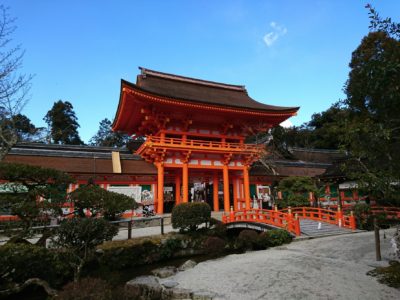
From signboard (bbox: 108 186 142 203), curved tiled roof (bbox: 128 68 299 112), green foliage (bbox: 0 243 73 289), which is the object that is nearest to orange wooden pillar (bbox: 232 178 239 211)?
curved tiled roof (bbox: 128 68 299 112)

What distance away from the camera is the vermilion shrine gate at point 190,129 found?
1595 cm

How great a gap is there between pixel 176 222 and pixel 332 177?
10.1 m

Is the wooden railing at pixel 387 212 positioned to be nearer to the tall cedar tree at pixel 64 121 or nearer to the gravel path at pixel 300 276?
the gravel path at pixel 300 276

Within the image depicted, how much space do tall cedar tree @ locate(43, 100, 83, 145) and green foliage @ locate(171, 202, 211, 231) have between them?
39204 mm

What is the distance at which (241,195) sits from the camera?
770 inches

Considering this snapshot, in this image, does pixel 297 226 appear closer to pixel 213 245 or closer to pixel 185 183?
pixel 213 245

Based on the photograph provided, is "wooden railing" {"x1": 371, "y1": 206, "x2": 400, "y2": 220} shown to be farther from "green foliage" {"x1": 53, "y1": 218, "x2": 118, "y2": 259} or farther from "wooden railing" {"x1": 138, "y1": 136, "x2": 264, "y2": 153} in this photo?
"green foliage" {"x1": 53, "y1": 218, "x2": 118, "y2": 259}

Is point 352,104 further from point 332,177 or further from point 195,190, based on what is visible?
point 195,190

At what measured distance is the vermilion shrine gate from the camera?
15953 millimetres

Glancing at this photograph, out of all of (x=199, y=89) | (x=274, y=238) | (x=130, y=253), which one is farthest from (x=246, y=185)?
(x=130, y=253)

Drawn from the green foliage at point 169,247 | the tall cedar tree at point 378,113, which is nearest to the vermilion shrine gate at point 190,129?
the green foliage at point 169,247

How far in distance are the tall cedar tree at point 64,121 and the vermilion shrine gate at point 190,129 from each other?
97.4 ft

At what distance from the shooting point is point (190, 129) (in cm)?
1808

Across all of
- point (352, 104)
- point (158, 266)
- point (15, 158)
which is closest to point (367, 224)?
point (158, 266)
